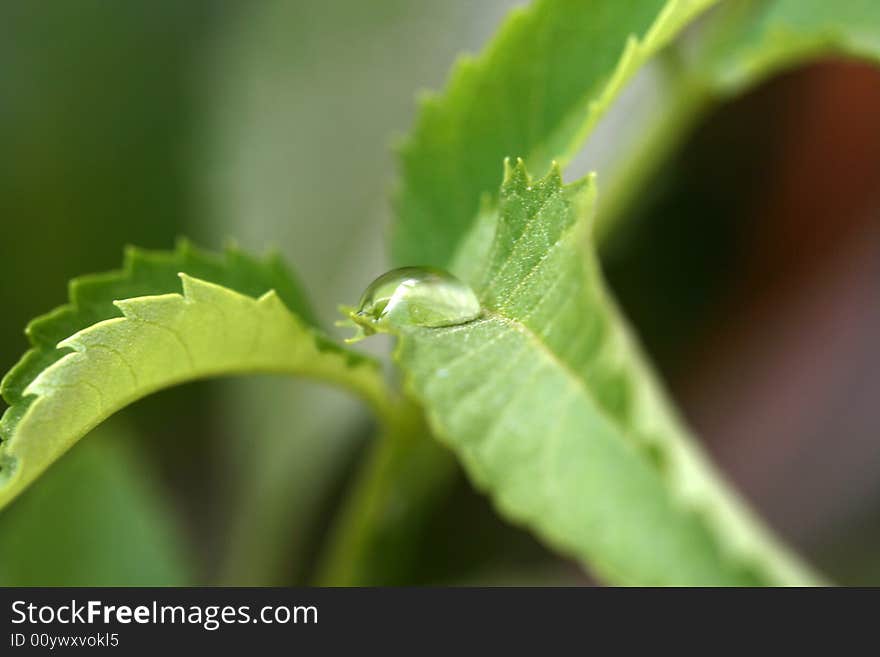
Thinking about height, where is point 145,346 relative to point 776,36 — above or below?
below

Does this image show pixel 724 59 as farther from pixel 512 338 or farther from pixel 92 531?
pixel 92 531

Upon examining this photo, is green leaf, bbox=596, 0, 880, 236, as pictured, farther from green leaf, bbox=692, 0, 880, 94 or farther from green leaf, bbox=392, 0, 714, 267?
green leaf, bbox=392, 0, 714, 267

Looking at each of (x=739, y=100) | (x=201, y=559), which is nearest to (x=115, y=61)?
(x=201, y=559)

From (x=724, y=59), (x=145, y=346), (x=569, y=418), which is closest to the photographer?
(x=145, y=346)

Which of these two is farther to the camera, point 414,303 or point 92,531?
point 92,531

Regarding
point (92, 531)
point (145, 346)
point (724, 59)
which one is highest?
point (724, 59)

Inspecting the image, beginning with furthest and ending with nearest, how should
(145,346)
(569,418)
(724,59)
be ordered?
(724,59) → (569,418) → (145,346)

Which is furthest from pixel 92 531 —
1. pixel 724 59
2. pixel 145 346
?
pixel 724 59

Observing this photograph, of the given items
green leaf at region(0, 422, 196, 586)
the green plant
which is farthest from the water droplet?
green leaf at region(0, 422, 196, 586)
